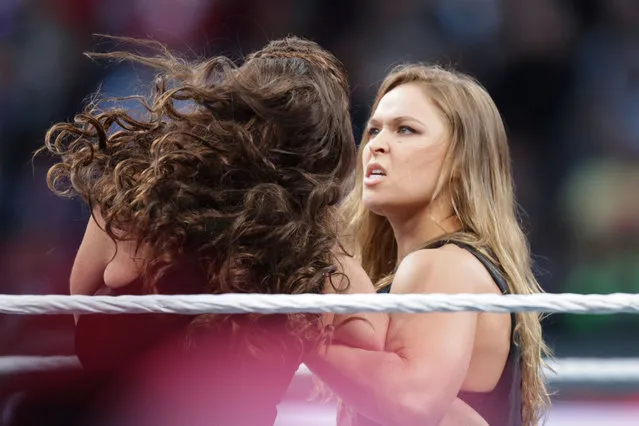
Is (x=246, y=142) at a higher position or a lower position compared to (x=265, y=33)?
lower

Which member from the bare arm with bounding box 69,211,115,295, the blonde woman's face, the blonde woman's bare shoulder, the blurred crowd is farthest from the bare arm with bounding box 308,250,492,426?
the blurred crowd

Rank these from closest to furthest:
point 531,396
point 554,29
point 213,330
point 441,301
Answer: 1. point 441,301
2. point 213,330
3. point 531,396
4. point 554,29

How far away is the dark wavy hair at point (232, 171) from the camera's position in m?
0.76

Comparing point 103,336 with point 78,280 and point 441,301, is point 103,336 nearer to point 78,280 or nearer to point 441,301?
point 78,280

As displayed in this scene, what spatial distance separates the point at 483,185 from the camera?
3.24ft

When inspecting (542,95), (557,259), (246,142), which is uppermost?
(542,95)

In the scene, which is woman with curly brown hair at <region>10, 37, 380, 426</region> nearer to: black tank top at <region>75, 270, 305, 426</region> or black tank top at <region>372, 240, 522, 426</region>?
black tank top at <region>75, 270, 305, 426</region>

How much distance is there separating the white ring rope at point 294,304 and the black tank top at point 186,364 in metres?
0.11

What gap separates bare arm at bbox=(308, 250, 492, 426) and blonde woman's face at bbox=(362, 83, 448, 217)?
0.12 m

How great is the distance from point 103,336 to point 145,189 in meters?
0.15

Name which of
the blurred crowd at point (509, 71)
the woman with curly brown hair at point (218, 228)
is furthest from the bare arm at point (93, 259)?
the blurred crowd at point (509, 71)

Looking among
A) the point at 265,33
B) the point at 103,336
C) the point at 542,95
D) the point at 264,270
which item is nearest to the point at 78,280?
the point at 103,336

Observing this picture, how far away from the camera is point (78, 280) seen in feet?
2.54

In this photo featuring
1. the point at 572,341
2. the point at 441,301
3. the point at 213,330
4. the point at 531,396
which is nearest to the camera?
the point at 441,301
